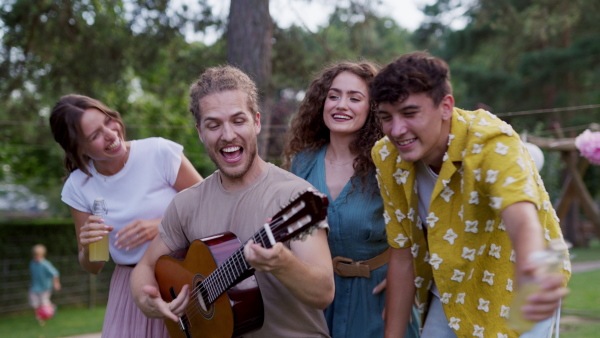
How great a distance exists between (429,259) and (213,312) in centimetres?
103

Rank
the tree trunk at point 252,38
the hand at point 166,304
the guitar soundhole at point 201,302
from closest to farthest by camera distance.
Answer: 1. the guitar soundhole at point 201,302
2. the hand at point 166,304
3. the tree trunk at point 252,38

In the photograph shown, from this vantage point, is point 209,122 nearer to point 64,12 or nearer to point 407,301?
point 407,301

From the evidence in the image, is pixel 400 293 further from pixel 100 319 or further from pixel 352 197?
pixel 100 319

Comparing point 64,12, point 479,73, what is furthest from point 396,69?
point 479,73

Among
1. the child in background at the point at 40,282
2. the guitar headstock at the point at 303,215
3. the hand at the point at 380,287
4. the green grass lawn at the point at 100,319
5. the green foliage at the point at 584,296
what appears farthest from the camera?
the child in background at the point at 40,282

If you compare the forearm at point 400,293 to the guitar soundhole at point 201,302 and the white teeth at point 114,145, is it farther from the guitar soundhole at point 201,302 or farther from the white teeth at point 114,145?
the white teeth at point 114,145

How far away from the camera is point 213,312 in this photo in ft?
10.1

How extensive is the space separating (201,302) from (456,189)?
4.39 feet

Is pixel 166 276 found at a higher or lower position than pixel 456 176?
lower

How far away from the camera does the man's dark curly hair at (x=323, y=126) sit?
374 cm

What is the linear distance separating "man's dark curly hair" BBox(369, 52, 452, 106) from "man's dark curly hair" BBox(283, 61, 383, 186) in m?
1.08

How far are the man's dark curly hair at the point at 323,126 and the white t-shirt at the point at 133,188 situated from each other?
74cm

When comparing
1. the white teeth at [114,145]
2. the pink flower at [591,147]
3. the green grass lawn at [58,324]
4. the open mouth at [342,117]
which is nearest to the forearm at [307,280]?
the open mouth at [342,117]

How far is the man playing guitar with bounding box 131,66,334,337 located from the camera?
3.02 m
